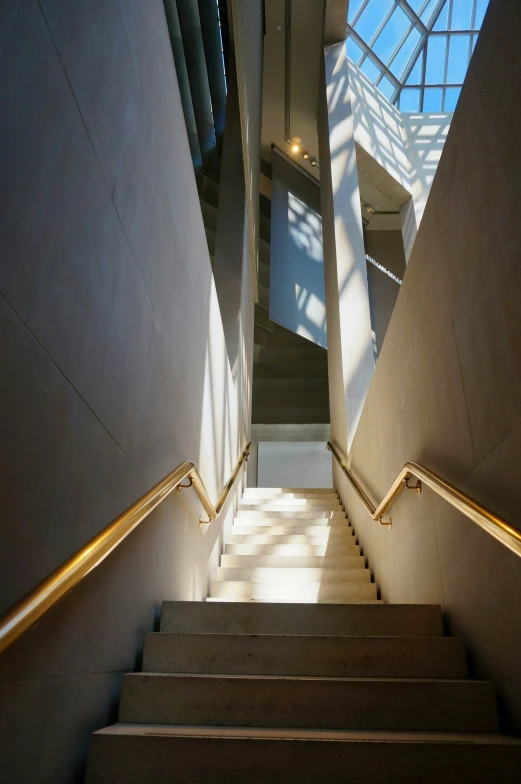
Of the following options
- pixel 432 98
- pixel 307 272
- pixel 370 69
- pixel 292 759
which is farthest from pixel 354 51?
pixel 292 759

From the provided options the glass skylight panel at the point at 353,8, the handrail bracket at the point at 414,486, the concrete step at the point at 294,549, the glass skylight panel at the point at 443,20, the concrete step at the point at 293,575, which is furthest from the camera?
the glass skylight panel at the point at 443,20

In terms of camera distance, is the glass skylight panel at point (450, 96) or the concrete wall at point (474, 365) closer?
the concrete wall at point (474, 365)

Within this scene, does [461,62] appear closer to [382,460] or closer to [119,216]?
[382,460]

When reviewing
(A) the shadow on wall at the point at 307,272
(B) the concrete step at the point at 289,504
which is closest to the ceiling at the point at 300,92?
(A) the shadow on wall at the point at 307,272

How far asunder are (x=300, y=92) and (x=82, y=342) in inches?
418

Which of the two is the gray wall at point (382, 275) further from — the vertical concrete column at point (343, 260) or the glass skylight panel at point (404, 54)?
the vertical concrete column at point (343, 260)

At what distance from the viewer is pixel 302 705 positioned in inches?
85.1

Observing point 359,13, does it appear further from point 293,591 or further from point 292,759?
point 292,759

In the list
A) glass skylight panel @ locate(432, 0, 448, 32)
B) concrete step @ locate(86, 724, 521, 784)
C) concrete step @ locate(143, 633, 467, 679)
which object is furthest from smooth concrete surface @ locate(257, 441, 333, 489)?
concrete step @ locate(86, 724, 521, 784)

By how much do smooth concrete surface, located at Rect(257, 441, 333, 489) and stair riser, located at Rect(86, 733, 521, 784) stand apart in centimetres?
1105

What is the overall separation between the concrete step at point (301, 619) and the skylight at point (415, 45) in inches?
431

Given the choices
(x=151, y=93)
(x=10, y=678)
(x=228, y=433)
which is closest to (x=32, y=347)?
(x=10, y=678)

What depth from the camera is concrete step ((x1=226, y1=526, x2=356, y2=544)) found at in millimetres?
4941

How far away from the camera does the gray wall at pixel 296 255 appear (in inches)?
375
